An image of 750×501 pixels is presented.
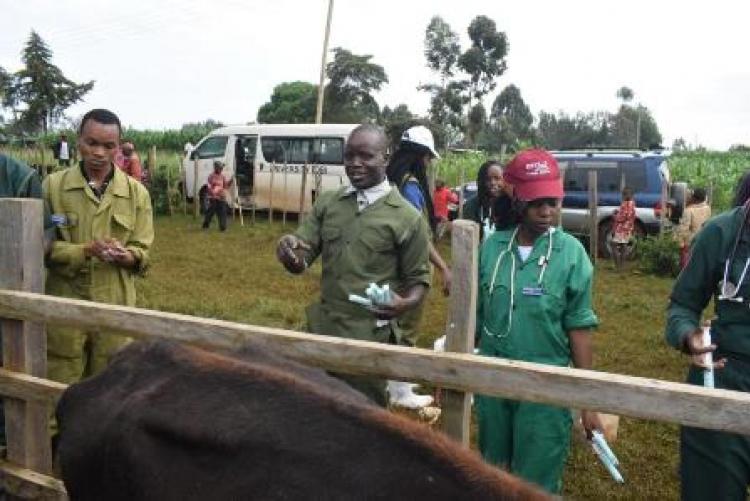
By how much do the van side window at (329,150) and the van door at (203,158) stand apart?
269cm

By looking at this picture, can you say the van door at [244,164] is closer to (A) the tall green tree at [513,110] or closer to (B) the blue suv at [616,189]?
(B) the blue suv at [616,189]

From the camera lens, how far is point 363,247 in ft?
10.5

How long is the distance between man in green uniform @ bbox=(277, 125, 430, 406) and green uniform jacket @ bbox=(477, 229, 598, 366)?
39 cm

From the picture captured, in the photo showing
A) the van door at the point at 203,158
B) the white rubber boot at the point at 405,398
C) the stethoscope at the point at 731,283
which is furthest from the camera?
the van door at the point at 203,158

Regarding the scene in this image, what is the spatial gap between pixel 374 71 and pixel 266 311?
35401mm

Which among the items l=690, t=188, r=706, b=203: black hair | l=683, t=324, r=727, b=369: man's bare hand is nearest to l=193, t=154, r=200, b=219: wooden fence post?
l=690, t=188, r=706, b=203: black hair

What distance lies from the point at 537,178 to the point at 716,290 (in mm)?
743

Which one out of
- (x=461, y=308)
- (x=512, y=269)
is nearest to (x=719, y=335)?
(x=512, y=269)

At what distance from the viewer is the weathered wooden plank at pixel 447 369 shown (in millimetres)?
1884

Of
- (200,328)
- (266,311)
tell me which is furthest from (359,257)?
(266,311)

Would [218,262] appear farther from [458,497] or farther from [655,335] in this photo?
[458,497]

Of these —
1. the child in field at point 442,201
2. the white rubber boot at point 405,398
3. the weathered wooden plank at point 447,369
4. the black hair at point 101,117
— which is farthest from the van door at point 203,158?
the weathered wooden plank at point 447,369

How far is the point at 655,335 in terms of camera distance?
326 inches

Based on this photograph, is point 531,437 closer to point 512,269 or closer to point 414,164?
point 512,269
